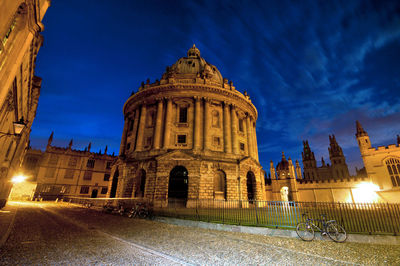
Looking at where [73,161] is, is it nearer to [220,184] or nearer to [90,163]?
[90,163]

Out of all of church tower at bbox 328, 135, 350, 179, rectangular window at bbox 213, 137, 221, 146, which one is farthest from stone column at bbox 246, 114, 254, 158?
church tower at bbox 328, 135, 350, 179

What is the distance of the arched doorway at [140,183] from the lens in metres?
22.3

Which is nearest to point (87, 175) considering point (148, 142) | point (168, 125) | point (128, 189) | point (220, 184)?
point (128, 189)

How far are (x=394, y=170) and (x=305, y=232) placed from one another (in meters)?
29.3

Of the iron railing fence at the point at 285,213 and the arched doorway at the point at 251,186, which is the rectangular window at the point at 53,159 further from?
the arched doorway at the point at 251,186

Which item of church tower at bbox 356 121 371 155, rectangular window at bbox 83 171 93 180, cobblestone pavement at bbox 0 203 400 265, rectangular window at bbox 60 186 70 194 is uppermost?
church tower at bbox 356 121 371 155

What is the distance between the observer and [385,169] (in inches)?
1005

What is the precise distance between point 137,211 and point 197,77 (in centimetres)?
1989

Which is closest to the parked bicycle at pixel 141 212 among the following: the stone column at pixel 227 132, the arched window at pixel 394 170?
the stone column at pixel 227 132

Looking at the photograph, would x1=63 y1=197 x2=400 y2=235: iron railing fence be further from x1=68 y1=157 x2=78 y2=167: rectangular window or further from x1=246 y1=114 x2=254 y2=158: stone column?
x1=68 y1=157 x2=78 y2=167: rectangular window

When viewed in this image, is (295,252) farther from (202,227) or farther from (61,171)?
(61,171)

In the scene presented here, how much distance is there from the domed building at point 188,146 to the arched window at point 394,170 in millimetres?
18245

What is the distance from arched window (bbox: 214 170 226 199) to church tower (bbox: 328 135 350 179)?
6360cm

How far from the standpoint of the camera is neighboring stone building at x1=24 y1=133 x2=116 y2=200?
39500 mm
